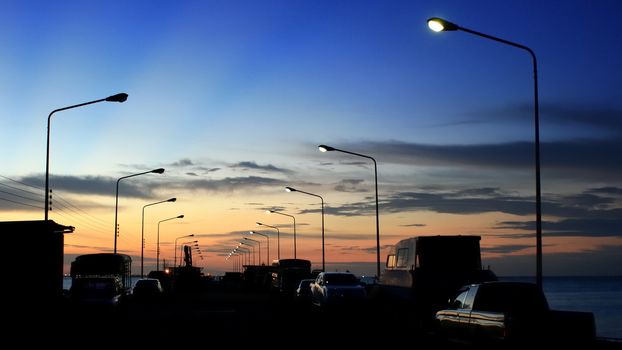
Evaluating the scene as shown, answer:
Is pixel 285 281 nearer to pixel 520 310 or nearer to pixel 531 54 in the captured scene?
pixel 531 54

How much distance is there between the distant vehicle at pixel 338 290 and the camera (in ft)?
118

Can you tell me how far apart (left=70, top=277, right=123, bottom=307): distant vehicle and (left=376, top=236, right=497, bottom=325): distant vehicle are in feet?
35.4

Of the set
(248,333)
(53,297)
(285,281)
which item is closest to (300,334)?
(248,333)

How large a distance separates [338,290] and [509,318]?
20.8 meters

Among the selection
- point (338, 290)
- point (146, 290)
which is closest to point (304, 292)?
point (338, 290)

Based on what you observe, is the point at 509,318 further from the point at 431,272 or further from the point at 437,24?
the point at 431,272

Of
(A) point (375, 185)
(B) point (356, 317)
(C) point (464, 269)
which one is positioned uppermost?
(A) point (375, 185)

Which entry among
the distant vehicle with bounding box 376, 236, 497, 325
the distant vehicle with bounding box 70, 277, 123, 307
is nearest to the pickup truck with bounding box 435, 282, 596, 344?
the distant vehicle with bounding box 376, 236, 497, 325

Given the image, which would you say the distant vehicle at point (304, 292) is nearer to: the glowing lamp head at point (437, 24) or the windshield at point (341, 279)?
the windshield at point (341, 279)

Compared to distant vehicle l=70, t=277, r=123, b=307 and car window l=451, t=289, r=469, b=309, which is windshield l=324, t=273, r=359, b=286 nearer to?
distant vehicle l=70, t=277, r=123, b=307

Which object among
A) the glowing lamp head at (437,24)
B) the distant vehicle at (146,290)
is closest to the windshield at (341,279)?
the glowing lamp head at (437,24)

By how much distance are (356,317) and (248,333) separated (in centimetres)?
1042

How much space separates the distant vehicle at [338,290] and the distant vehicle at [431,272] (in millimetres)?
2434

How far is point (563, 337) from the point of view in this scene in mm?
15484
